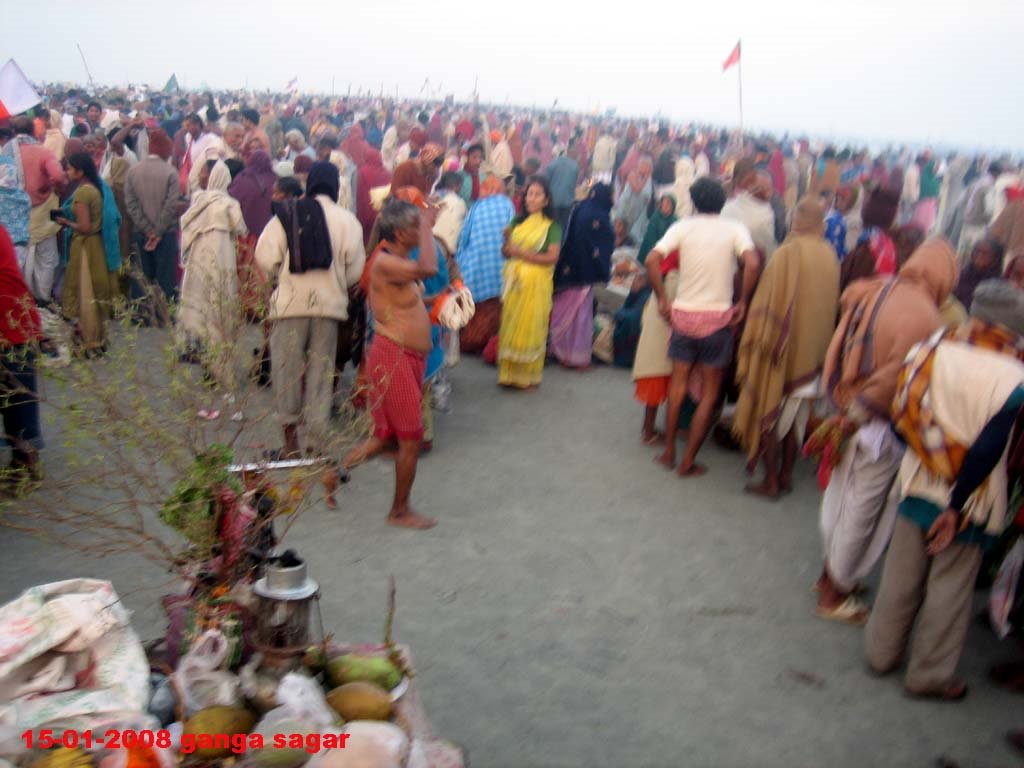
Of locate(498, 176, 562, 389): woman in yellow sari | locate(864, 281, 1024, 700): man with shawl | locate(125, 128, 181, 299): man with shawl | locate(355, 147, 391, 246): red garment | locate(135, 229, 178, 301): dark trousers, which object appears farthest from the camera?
locate(355, 147, 391, 246): red garment

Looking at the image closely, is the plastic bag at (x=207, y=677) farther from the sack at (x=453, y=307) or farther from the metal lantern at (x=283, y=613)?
the sack at (x=453, y=307)

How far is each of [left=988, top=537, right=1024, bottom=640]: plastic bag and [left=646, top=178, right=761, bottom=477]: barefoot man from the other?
203cm

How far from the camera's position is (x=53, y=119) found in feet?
38.3

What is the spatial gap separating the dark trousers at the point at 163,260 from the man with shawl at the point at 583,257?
3532 mm

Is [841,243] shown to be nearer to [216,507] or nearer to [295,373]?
[295,373]

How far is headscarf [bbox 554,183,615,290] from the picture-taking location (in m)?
7.16

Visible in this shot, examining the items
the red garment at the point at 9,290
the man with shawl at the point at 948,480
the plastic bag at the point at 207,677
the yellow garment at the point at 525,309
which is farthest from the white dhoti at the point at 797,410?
the red garment at the point at 9,290

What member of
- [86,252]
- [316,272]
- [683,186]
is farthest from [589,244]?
[683,186]

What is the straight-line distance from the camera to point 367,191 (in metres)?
8.49

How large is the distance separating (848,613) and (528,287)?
3530mm

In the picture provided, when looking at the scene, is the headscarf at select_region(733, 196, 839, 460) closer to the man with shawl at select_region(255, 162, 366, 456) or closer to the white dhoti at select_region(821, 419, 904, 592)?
the white dhoti at select_region(821, 419, 904, 592)

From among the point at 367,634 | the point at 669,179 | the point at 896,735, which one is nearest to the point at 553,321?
the point at 367,634

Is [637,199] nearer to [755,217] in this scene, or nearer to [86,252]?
[755,217]

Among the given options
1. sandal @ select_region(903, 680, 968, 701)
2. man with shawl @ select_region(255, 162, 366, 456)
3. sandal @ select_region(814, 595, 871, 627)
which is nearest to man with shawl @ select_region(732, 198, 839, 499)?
sandal @ select_region(814, 595, 871, 627)
